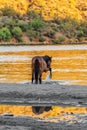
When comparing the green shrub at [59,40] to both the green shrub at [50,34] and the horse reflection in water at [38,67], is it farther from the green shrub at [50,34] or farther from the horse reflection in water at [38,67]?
the horse reflection in water at [38,67]

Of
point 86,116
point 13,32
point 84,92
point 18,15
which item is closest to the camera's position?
point 86,116

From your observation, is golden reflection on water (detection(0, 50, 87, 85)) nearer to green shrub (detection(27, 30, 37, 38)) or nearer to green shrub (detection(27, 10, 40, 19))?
green shrub (detection(27, 30, 37, 38))

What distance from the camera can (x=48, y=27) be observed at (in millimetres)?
138125

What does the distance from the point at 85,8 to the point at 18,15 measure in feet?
79.7

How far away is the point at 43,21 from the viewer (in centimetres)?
15125

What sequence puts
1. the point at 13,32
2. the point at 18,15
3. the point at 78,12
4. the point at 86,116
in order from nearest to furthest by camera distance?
the point at 86,116, the point at 13,32, the point at 18,15, the point at 78,12

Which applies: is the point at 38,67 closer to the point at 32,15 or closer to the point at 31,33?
the point at 31,33

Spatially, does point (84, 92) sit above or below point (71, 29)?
above

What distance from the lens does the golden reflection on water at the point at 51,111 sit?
50.5 ft

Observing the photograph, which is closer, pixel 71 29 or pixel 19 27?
pixel 19 27

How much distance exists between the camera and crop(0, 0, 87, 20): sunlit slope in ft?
525

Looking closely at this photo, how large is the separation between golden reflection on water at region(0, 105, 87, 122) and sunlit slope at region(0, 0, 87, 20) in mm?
140117

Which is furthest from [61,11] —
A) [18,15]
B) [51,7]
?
[18,15]

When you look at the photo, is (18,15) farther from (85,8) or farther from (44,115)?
(44,115)
